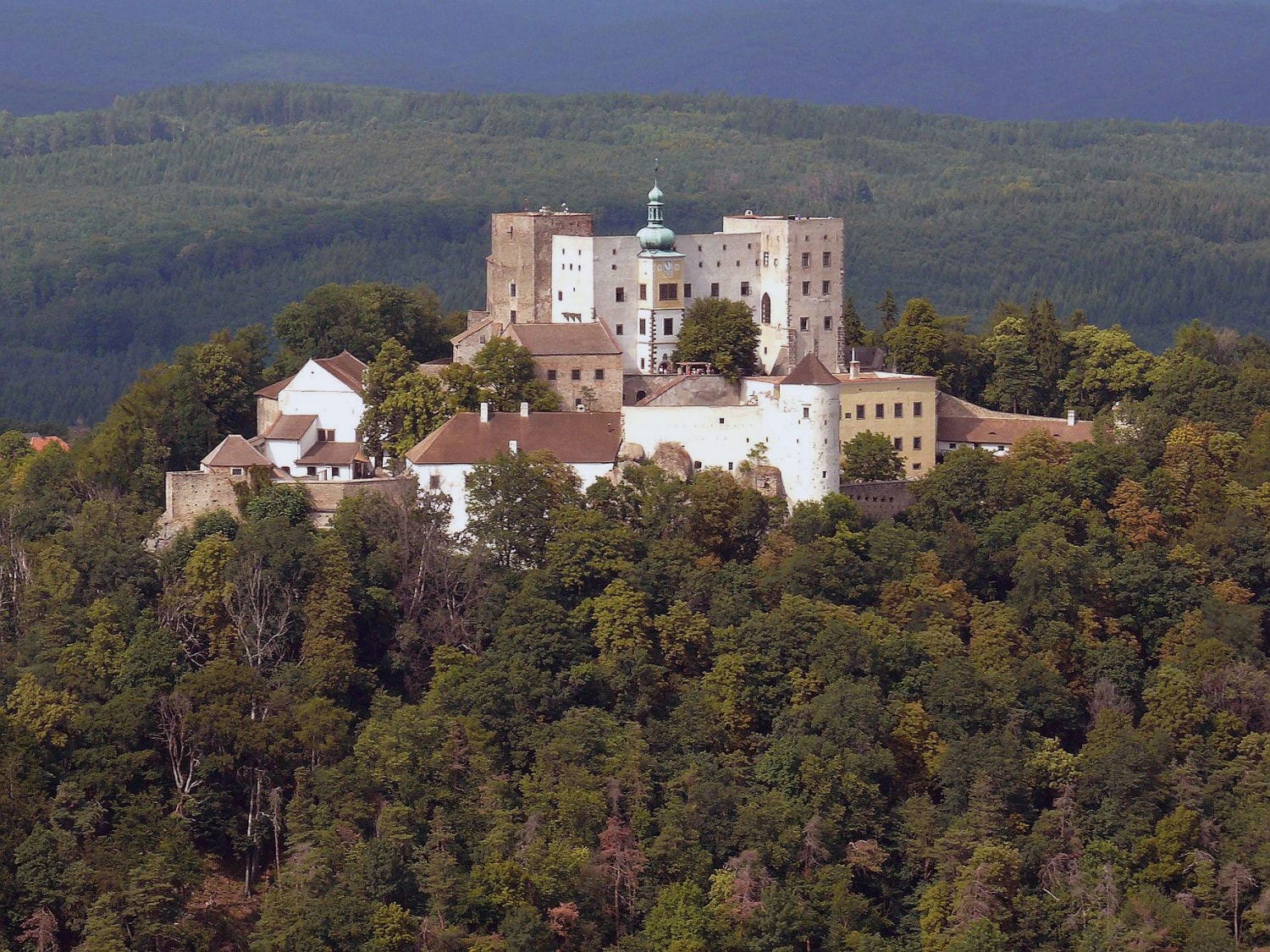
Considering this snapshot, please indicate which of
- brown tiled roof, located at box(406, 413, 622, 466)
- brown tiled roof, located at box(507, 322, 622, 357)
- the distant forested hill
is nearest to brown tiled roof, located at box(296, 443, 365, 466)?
brown tiled roof, located at box(406, 413, 622, 466)

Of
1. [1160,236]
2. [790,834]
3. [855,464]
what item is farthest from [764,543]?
[1160,236]

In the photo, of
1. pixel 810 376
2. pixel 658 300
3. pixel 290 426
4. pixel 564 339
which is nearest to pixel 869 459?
pixel 810 376

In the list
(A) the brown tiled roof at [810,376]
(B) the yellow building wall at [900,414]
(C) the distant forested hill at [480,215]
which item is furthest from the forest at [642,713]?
(C) the distant forested hill at [480,215]

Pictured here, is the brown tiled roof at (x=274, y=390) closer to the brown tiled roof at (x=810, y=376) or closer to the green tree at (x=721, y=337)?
the green tree at (x=721, y=337)

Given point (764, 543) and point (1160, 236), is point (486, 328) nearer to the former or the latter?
point (764, 543)

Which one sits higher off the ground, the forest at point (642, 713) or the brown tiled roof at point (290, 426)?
the brown tiled roof at point (290, 426)

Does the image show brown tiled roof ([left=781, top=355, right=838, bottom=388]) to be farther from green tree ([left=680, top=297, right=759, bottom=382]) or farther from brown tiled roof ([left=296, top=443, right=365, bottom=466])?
brown tiled roof ([left=296, top=443, right=365, bottom=466])

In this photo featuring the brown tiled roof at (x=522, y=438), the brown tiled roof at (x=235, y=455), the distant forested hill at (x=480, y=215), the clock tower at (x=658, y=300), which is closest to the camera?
the brown tiled roof at (x=522, y=438)

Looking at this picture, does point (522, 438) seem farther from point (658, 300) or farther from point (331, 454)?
point (658, 300)
